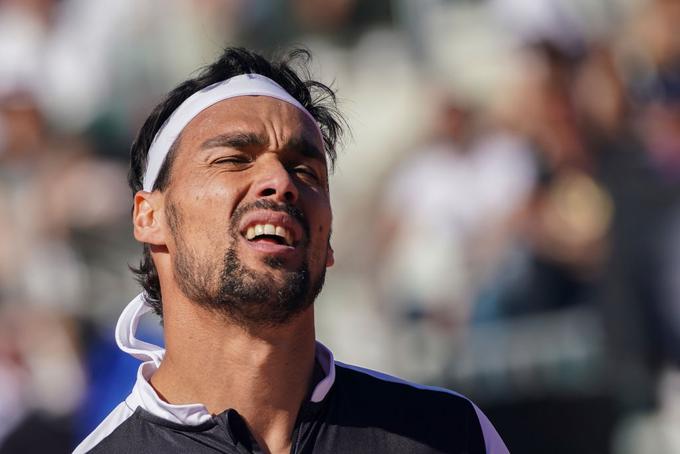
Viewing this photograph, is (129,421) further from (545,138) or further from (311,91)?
(545,138)

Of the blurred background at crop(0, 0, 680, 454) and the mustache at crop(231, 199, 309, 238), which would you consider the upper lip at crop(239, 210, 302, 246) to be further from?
the blurred background at crop(0, 0, 680, 454)

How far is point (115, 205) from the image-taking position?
7488mm

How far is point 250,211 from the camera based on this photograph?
240 centimetres

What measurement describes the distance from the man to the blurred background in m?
2.31

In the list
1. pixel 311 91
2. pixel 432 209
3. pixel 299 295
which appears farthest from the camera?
pixel 432 209

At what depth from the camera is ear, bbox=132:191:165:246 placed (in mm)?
2617

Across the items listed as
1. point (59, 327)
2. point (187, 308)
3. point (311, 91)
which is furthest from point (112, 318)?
point (187, 308)

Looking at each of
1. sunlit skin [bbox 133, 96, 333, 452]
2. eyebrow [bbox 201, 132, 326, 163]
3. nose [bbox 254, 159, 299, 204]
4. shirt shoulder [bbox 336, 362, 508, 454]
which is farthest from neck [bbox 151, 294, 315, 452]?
eyebrow [bbox 201, 132, 326, 163]

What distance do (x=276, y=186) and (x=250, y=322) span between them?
301 mm

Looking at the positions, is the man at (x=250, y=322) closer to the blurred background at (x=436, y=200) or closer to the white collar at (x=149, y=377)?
the white collar at (x=149, y=377)

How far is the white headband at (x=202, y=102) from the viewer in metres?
2.66

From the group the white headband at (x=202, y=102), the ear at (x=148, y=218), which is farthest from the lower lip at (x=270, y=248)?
the white headband at (x=202, y=102)

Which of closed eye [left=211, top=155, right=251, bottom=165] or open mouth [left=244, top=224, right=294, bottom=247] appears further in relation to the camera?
closed eye [left=211, top=155, right=251, bottom=165]

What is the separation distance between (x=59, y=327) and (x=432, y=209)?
255 centimetres
